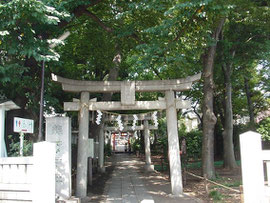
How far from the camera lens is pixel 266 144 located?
20.3 meters

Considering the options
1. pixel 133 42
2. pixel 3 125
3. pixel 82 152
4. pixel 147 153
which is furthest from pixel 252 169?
pixel 147 153

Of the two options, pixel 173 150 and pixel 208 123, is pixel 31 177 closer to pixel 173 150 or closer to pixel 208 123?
pixel 173 150

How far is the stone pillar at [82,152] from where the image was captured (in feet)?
31.9

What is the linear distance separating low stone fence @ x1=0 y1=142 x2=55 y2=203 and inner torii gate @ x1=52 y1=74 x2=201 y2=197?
363 centimetres

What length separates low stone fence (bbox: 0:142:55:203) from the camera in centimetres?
582

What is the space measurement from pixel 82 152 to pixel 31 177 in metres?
3.81

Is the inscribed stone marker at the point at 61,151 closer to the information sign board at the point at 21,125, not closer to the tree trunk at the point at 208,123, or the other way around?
the information sign board at the point at 21,125

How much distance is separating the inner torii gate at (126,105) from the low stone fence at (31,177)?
3.63 m

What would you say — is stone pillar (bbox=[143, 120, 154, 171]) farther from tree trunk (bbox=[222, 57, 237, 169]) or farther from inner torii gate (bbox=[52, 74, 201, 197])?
inner torii gate (bbox=[52, 74, 201, 197])

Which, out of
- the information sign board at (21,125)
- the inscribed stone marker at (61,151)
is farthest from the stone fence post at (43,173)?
the inscribed stone marker at (61,151)

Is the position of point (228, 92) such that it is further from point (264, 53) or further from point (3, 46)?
point (3, 46)

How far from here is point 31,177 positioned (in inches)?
243

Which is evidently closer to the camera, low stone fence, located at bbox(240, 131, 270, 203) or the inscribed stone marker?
low stone fence, located at bbox(240, 131, 270, 203)

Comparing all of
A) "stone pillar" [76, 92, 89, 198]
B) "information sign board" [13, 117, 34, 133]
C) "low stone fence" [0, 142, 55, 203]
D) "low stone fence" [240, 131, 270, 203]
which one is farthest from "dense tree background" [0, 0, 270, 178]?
"low stone fence" [240, 131, 270, 203]
